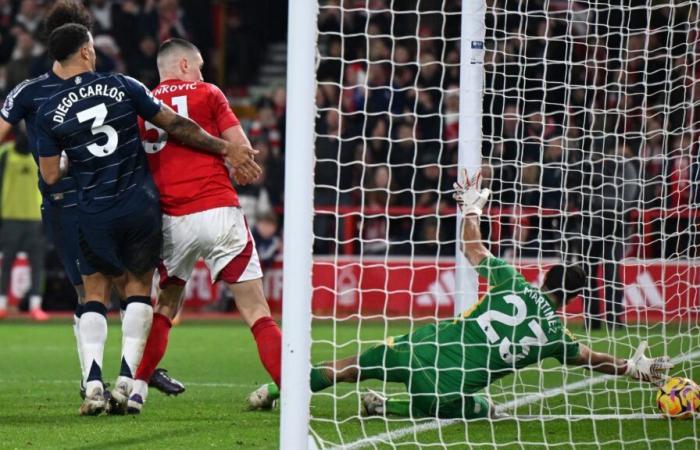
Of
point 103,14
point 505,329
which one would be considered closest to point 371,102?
point 103,14

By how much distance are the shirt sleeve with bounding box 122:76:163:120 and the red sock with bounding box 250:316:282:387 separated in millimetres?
1276

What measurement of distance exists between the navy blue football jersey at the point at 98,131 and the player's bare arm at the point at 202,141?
0.24ft

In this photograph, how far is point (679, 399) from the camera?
666 centimetres

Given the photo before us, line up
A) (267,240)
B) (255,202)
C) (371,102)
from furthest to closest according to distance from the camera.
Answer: (371,102), (255,202), (267,240)

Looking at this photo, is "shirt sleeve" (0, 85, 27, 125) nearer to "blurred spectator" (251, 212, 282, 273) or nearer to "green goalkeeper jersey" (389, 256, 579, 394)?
"green goalkeeper jersey" (389, 256, 579, 394)

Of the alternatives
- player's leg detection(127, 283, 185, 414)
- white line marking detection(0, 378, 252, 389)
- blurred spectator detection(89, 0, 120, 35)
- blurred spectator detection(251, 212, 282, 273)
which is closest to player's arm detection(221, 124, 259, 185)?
player's leg detection(127, 283, 185, 414)

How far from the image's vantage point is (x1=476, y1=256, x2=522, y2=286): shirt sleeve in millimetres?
6312

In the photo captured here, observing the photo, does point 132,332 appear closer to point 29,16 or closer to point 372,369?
point 372,369

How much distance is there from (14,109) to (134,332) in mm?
1471

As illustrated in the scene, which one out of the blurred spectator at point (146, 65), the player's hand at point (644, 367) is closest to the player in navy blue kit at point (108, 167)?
the player's hand at point (644, 367)

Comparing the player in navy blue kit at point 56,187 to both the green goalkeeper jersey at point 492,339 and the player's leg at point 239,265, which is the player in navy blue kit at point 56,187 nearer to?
the player's leg at point 239,265

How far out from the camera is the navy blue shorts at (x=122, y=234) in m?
6.73

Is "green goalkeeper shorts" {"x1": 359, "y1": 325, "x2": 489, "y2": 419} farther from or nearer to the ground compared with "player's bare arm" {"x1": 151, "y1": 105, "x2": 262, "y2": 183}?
nearer to the ground

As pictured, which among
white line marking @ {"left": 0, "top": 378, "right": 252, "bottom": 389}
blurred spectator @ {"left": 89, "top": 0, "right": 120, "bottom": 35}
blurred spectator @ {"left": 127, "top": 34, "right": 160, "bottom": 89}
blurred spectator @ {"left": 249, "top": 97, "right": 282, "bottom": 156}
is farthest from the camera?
blurred spectator @ {"left": 89, "top": 0, "right": 120, "bottom": 35}
